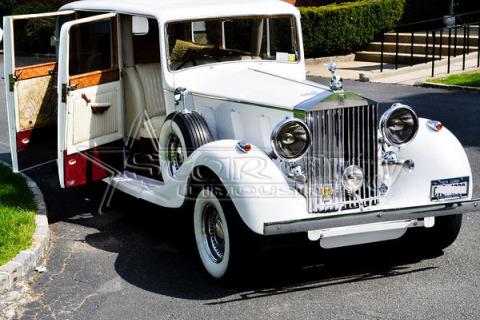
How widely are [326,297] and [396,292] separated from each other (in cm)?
50

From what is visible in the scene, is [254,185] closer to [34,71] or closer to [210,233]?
[210,233]

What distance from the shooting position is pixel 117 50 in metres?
7.40

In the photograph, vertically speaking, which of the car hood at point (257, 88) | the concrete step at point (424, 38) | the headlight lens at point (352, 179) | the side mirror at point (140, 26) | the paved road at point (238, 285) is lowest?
the paved road at point (238, 285)

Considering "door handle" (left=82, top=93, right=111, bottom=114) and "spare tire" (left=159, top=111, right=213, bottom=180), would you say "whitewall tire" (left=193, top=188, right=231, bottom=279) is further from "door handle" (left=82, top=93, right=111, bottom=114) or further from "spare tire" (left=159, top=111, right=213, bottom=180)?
"door handle" (left=82, top=93, right=111, bottom=114)

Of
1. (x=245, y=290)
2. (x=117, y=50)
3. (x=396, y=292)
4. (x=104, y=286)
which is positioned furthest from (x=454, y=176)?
(x=117, y=50)

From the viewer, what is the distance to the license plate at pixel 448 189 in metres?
5.74

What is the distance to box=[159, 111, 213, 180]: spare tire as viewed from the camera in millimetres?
6219

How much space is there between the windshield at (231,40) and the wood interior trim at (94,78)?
2.15ft

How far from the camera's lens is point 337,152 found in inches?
223

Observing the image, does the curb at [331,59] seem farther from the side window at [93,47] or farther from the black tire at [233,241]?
the black tire at [233,241]

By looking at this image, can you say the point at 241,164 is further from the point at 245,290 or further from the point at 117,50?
the point at 117,50

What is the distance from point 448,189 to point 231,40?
8.89 feet

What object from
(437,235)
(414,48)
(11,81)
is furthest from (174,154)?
(414,48)

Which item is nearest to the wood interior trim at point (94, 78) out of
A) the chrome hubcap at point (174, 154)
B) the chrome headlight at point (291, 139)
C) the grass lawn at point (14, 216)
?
the chrome hubcap at point (174, 154)
